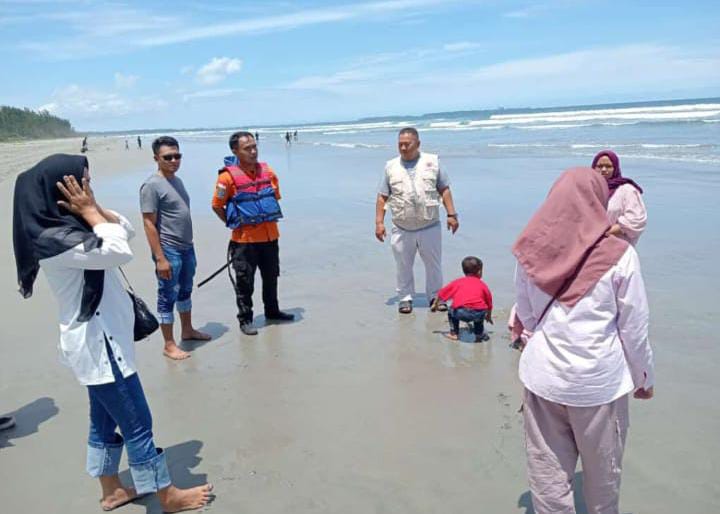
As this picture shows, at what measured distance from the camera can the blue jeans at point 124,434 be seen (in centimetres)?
274

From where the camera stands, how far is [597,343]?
2246 millimetres

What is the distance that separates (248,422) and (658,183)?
1153cm

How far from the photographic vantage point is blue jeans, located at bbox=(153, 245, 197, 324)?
4891 mm

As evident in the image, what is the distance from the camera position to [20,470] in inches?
135


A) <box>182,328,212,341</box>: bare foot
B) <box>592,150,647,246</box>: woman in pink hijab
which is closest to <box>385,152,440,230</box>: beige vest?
<box>592,150,647,246</box>: woman in pink hijab

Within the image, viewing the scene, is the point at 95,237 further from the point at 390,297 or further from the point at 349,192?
the point at 349,192

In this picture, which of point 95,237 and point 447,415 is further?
point 447,415

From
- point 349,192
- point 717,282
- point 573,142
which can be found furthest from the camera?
point 573,142

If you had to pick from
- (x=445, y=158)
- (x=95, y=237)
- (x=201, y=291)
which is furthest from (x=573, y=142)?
(x=95, y=237)

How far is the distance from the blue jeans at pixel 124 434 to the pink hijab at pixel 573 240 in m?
1.92


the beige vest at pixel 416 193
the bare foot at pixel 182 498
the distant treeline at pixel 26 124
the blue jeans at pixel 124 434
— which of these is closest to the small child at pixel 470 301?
the beige vest at pixel 416 193

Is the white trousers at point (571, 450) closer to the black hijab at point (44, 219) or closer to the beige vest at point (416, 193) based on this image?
the black hijab at point (44, 219)

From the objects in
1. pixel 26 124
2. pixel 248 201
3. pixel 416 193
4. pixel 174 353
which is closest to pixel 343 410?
pixel 174 353

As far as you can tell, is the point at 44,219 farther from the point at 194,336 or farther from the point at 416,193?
the point at 416,193
